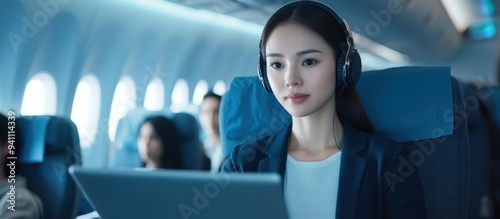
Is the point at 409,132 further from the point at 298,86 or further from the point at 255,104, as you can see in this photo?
the point at 255,104

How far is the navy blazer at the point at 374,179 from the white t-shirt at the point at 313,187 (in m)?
0.05

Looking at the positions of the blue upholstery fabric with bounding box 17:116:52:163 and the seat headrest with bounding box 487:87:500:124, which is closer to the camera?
the blue upholstery fabric with bounding box 17:116:52:163

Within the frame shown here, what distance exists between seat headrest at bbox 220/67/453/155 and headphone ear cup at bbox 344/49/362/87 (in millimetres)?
253

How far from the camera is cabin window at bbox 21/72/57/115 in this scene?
445 centimetres

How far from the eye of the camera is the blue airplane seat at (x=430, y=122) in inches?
68.1

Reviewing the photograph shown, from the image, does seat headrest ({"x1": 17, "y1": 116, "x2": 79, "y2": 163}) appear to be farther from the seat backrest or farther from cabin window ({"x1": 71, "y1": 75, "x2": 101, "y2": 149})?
cabin window ({"x1": 71, "y1": 75, "x2": 101, "y2": 149})

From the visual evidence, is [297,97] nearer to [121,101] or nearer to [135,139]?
[135,139]

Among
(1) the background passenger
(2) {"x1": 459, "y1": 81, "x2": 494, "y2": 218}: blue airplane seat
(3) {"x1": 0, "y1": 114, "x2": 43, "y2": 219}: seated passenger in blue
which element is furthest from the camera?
(1) the background passenger

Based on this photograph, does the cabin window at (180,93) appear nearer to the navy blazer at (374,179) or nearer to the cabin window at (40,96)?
the cabin window at (40,96)

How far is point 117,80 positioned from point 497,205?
4308 mm

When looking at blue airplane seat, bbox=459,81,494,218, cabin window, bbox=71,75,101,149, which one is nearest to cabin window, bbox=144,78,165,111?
cabin window, bbox=71,75,101,149

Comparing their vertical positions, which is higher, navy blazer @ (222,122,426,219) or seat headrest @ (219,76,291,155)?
seat headrest @ (219,76,291,155)

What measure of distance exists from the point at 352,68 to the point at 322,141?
274 mm

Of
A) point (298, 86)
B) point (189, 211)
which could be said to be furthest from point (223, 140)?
point (189, 211)
